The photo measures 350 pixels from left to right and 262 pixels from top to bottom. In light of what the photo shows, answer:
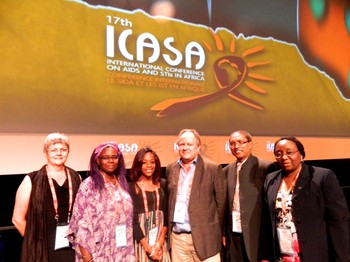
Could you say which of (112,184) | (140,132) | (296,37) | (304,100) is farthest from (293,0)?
(112,184)

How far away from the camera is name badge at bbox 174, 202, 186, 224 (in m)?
2.38

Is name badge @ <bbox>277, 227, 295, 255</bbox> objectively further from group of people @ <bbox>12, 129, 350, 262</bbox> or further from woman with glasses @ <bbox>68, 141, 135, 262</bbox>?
woman with glasses @ <bbox>68, 141, 135, 262</bbox>

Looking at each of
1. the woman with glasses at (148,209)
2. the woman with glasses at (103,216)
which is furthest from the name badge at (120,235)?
the woman with glasses at (148,209)

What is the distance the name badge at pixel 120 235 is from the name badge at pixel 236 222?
2.54 ft

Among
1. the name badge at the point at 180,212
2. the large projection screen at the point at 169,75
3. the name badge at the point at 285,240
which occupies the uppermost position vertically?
the large projection screen at the point at 169,75

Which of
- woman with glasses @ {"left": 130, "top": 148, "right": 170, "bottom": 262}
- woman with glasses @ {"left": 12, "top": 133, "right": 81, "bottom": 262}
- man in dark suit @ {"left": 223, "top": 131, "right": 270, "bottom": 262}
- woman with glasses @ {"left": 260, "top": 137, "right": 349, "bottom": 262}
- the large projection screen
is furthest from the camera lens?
the large projection screen

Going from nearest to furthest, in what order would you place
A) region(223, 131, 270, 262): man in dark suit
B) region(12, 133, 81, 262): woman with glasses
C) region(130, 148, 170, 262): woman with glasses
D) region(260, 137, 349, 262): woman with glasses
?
region(260, 137, 349, 262): woman with glasses < region(12, 133, 81, 262): woman with glasses < region(130, 148, 170, 262): woman with glasses < region(223, 131, 270, 262): man in dark suit

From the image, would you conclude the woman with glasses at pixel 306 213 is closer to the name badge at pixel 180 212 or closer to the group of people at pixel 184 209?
the group of people at pixel 184 209

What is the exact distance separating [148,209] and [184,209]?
23cm

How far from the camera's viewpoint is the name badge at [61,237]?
2117mm

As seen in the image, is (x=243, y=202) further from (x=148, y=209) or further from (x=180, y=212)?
(x=148, y=209)

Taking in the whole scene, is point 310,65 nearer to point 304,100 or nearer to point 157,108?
point 304,100

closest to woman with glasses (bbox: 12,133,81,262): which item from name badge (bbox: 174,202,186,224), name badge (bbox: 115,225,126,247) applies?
name badge (bbox: 115,225,126,247)

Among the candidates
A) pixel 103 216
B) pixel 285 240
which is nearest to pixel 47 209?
pixel 103 216
